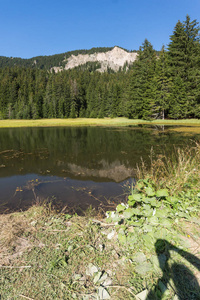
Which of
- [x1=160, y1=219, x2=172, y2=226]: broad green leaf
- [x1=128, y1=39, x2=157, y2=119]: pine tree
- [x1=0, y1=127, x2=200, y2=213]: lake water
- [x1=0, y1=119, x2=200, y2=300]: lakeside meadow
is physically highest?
[x1=128, y1=39, x2=157, y2=119]: pine tree

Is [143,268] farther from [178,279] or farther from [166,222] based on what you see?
[166,222]

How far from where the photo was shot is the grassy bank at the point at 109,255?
6.20 ft

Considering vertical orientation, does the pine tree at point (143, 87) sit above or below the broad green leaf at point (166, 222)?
above

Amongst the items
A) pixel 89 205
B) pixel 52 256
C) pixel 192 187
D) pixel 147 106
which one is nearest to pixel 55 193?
pixel 89 205

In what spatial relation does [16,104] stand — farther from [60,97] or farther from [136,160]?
[136,160]

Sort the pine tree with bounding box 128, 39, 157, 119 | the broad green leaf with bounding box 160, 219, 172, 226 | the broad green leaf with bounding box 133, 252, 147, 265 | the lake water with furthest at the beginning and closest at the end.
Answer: the pine tree with bounding box 128, 39, 157, 119
the lake water
the broad green leaf with bounding box 160, 219, 172, 226
the broad green leaf with bounding box 133, 252, 147, 265

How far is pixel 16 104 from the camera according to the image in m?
66.1

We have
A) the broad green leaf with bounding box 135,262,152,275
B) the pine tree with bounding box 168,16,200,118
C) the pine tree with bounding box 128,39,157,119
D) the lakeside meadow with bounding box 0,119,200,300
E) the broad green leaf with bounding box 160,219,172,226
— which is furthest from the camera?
the pine tree with bounding box 128,39,157,119

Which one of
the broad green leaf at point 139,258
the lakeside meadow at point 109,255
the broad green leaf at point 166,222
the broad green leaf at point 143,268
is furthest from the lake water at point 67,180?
the broad green leaf at point 143,268

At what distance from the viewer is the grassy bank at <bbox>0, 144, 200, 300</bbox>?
189 centimetres

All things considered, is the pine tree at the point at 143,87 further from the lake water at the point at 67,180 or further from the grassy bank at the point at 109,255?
the grassy bank at the point at 109,255

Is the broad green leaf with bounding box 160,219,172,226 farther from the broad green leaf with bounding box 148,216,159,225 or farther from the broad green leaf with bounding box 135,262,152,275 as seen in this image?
the broad green leaf with bounding box 135,262,152,275

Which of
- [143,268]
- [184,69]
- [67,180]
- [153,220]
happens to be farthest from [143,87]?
[143,268]

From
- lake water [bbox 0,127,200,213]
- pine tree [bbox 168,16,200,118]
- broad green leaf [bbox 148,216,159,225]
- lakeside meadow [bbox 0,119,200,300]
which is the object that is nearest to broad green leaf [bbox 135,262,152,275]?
lakeside meadow [bbox 0,119,200,300]
